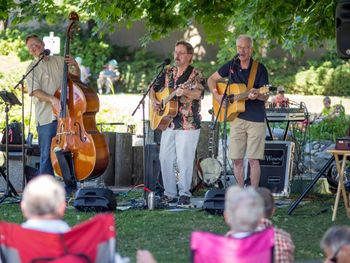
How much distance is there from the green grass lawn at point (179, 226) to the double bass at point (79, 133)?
1.84 feet

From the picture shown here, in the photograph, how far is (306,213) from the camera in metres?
9.94

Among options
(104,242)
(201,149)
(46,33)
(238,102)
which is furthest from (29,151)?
(46,33)

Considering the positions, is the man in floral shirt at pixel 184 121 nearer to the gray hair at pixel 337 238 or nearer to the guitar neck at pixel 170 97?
the guitar neck at pixel 170 97

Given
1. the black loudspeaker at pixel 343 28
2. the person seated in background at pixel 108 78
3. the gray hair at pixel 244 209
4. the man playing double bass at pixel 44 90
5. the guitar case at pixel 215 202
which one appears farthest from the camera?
the person seated in background at pixel 108 78

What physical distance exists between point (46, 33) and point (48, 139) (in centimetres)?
2026

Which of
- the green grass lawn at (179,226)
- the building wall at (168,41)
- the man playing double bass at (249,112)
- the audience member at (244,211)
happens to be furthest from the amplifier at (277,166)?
the building wall at (168,41)

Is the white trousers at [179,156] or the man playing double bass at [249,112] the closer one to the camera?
the man playing double bass at [249,112]

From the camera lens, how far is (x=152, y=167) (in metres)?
11.7

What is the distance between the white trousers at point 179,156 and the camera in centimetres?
1031

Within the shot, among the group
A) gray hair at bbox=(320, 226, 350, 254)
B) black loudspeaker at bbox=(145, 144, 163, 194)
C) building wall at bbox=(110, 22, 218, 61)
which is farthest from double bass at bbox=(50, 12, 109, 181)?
building wall at bbox=(110, 22, 218, 61)

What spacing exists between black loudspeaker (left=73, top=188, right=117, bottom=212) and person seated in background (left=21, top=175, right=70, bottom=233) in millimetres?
5064

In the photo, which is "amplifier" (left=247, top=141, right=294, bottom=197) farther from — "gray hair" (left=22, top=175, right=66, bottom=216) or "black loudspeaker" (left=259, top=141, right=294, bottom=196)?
"gray hair" (left=22, top=175, right=66, bottom=216)

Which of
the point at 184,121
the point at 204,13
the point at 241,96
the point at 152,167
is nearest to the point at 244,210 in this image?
the point at 241,96

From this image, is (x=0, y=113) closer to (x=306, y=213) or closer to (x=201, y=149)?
(x=201, y=149)
